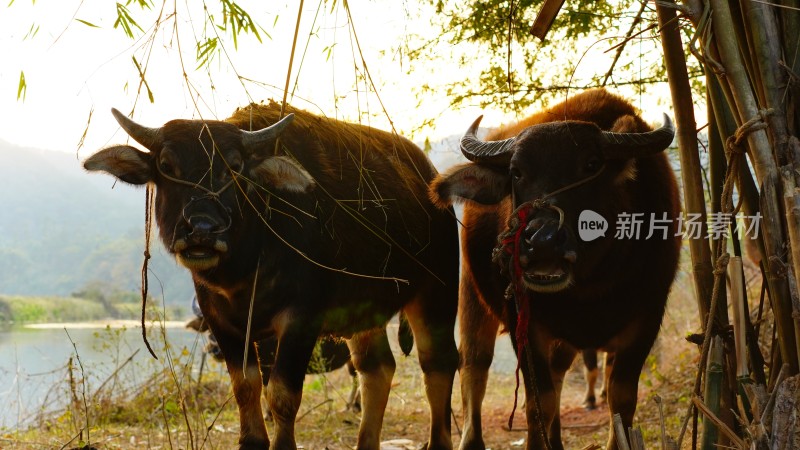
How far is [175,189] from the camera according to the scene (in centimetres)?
370

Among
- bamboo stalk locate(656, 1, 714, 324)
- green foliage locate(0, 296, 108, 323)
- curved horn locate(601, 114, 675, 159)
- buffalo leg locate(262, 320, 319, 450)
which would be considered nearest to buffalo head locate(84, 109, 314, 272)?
buffalo leg locate(262, 320, 319, 450)

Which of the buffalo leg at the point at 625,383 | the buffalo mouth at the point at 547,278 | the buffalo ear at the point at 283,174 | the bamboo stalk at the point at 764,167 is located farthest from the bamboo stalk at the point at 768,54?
the buffalo ear at the point at 283,174

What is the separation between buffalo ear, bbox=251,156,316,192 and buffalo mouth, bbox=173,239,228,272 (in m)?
0.47

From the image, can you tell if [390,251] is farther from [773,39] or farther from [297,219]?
[773,39]

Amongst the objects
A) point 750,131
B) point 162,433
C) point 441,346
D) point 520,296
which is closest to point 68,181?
point 162,433

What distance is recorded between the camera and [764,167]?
3027 millimetres

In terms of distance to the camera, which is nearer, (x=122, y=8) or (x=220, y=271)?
(x=122, y=8)

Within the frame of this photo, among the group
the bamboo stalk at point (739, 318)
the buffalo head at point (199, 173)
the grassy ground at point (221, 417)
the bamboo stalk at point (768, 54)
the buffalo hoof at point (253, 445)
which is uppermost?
the bamboo stalk at point (768, 54)

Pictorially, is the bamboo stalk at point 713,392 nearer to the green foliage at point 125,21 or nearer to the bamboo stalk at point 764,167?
the bamboo stalk at point 764,167

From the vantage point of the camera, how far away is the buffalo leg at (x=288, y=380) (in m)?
3.85

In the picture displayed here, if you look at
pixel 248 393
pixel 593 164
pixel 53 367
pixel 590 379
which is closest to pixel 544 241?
pixel 593 164

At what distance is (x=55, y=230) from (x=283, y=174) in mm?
13849

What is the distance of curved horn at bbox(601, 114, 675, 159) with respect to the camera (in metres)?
3.87

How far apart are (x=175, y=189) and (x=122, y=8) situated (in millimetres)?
1039
